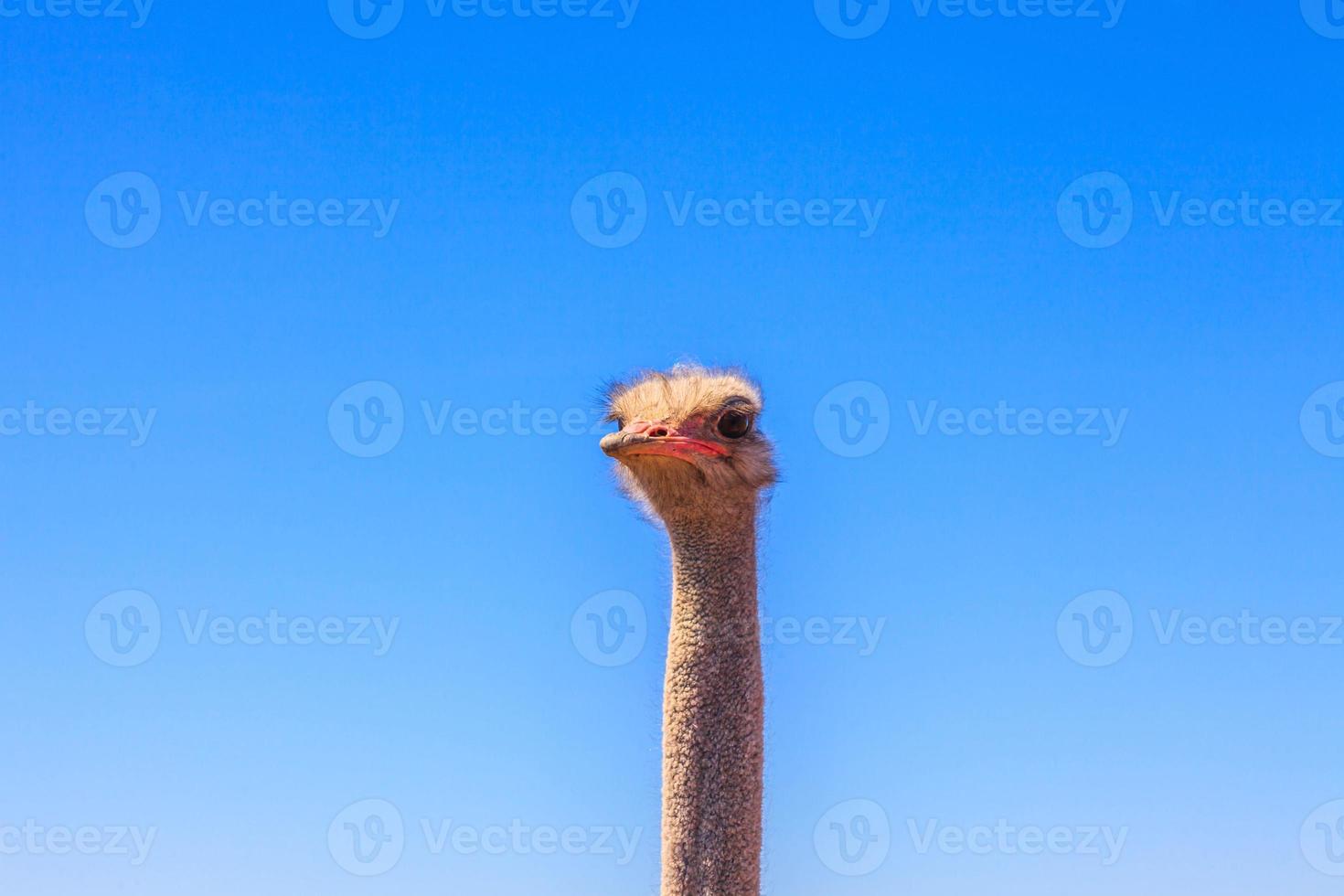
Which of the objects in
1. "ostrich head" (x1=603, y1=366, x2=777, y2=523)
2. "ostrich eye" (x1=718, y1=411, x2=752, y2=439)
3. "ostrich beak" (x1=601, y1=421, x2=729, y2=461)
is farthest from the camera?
"ostrich eye" (x1=718, y1=411, x2=752, y2=439)

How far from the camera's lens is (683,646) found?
552 cm

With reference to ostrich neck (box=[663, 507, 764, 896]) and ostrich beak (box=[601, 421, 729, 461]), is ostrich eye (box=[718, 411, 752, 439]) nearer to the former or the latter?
ostrich beak (box=[601, 421, 729, 461])

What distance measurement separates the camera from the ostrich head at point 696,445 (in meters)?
5.57

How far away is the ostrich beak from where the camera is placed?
5.36m

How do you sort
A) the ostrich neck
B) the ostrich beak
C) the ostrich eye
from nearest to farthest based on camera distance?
the ostrich neck < the ostrich beak < the ostrich eye

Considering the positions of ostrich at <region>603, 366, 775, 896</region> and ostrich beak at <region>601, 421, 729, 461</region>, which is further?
ostrich beak at <region>601, 421, 729, 461</region>

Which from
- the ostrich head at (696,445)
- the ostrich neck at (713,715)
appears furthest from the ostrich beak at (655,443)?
the ostrich neck at (713,715)

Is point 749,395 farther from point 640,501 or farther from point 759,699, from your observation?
point 759,699

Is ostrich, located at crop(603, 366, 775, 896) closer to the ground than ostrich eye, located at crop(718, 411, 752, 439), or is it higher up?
closer to the ground

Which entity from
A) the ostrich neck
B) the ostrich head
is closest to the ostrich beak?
the ostrich head

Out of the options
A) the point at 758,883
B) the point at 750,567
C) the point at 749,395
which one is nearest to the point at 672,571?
the point at 750,567

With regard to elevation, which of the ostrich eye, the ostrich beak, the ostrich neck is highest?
the ostrich eye

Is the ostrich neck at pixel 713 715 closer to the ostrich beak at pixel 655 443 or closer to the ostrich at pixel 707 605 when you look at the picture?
the ostrich at pixel 707 605

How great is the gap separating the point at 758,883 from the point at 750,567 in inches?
40.0
